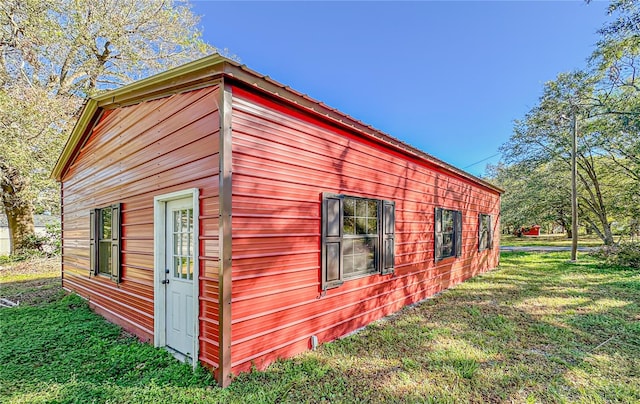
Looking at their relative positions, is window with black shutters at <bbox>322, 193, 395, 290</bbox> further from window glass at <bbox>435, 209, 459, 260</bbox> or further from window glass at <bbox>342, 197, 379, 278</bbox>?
window glass at <bbox>435, 209, 459, 260</bbox>

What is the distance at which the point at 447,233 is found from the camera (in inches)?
276

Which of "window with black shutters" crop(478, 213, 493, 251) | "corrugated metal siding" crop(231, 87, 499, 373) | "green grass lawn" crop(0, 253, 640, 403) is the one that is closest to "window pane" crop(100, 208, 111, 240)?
"green grass lawn" crop(0, 253, 640, 403)

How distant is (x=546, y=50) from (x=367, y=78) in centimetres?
636

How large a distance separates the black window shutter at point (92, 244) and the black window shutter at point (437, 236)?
22.2 ft

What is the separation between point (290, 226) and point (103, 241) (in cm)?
394

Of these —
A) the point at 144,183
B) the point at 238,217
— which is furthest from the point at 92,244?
the point at 238,217

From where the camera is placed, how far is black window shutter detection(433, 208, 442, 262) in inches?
249

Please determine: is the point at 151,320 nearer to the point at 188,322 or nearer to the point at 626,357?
the point at 188,322

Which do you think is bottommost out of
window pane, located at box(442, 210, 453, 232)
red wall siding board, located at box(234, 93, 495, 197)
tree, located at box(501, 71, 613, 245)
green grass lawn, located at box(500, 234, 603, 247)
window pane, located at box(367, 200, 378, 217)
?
green grass lawn, located at box(500, 234, 603, 247)

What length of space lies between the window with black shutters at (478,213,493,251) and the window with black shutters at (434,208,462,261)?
190 cm

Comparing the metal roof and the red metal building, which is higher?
the metal roof

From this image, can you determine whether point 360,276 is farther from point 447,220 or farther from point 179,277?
point 447,220

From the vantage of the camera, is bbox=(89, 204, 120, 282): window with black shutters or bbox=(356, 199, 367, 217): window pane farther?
bbox=(89, 204, 120, 282): window with black shutters

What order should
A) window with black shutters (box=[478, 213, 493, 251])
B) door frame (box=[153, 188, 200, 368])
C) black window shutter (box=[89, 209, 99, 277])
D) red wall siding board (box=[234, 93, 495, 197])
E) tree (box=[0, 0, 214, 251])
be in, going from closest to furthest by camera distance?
1. red wall siding board (box=[234, 93, 495, 197])
2. door frame (box=[153, 188, 200, 368])
3. black window shutter (box=[89, 209, 99, 277])
4. window with black shutters (box=[478, 213, 493, 251])
5. tree (box=[0, 0, 214, 251])
